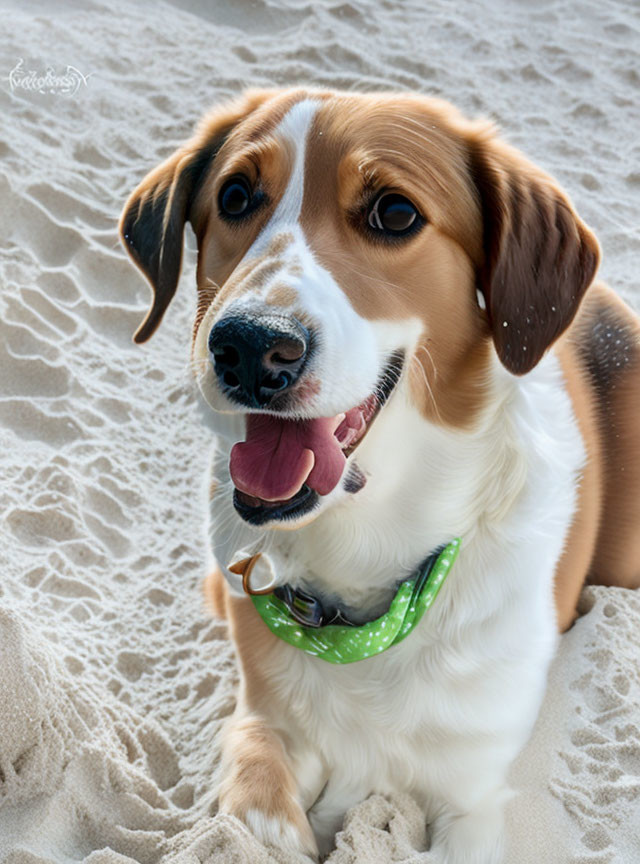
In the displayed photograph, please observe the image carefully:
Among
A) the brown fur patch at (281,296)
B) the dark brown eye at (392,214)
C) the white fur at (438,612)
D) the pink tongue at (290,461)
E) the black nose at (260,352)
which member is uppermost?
the dark brown eye at (392,214)

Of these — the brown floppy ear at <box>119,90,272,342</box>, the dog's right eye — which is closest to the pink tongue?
the dog's right eye

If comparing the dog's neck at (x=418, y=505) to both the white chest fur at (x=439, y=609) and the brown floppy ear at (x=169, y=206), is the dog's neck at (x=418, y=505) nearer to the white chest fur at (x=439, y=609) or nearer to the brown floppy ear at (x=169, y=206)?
the white chest fur at (x=439, y=609)

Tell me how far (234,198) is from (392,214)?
33 centimetres

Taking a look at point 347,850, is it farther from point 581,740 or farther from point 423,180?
point 423,180

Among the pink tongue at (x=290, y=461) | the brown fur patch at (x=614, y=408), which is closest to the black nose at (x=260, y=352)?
the pink tongue at (x=290, y=461)

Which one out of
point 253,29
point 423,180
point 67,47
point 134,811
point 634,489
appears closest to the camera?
point 423,180

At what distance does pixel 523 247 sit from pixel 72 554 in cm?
155

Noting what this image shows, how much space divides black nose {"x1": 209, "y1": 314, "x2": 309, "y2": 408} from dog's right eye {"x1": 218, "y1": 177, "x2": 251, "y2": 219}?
41 cm

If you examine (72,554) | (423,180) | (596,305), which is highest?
(423,180)

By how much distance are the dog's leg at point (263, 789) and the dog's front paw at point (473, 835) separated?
10.7 inches

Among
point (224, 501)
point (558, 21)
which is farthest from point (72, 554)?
point (558, 21)

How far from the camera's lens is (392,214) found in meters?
1.93

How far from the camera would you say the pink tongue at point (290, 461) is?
1864 millimetres

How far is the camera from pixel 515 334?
1.97 m
